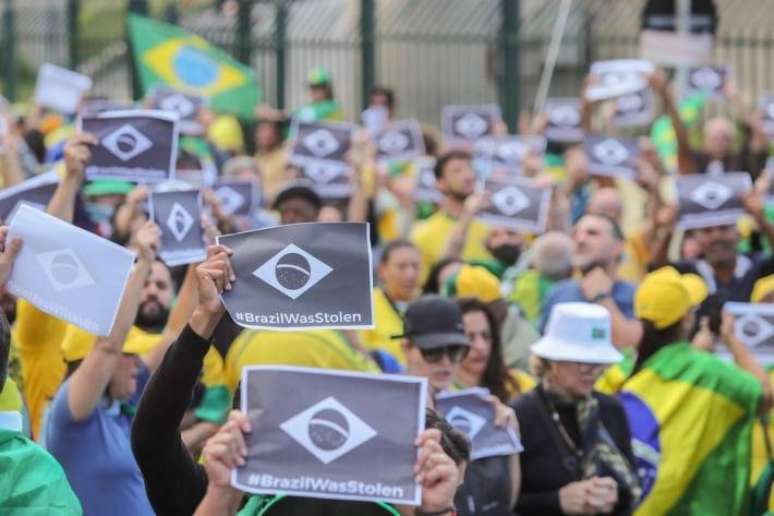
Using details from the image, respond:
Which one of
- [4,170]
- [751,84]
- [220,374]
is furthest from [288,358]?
[751,84]

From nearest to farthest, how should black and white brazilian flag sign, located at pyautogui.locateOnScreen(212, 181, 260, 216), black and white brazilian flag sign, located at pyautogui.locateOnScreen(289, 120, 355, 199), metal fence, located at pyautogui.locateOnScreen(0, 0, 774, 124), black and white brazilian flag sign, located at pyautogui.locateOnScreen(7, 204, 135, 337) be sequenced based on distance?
black and white brazilian flag sign, located at pyautogui.locateOnScreen(7, 204, 135, 337)
black and white brazilian flag sign, located at pyautogui.locateOnScreen(212, 181, 260, 216)
black and white brazilian flag sign, located at pyautogui.locateOnScreen(289, 120, 355, 199)
metal fence, located at pyautogui.locateOnScreen(0, 0, 774, 124)

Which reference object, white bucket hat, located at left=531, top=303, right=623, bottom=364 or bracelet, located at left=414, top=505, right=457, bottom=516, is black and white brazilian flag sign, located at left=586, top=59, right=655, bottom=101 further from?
bracelet, located at left=414, top=505, right=457, bottom=516

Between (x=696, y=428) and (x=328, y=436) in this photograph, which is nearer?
(x=328, y=436)

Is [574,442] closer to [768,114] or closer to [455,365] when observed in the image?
[455,365]

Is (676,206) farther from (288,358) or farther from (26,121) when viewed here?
(26,121)

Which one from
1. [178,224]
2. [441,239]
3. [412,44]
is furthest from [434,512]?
[412,44]

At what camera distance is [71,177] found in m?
7.44

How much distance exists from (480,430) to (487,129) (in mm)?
10090

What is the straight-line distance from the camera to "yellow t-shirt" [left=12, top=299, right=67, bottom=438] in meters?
7.01

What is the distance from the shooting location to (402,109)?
23.8 m

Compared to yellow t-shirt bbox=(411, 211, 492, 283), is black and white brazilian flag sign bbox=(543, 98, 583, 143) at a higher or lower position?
higher

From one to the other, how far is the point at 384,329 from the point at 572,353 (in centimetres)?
215

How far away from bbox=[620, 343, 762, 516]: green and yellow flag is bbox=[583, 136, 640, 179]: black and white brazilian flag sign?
6062mm

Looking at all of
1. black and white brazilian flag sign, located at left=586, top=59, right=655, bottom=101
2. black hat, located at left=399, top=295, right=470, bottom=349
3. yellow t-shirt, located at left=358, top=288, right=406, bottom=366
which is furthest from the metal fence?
black hat, located at left=399, top=295, right=470, bottom=349
